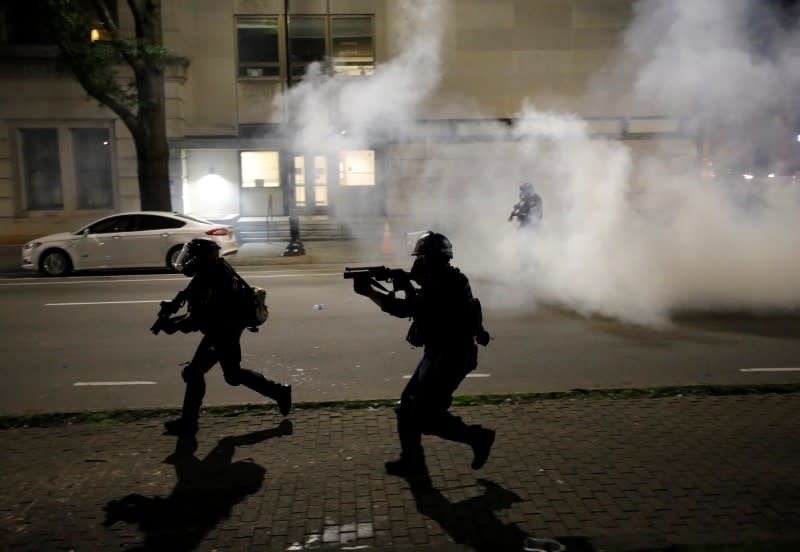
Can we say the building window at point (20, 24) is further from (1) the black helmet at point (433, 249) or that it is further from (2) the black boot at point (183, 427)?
(1) the black helmet at point (433, 249)

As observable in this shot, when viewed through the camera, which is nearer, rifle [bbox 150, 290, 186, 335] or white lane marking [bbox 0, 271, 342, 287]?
rifle [bbox 150, 290, 186, 335]

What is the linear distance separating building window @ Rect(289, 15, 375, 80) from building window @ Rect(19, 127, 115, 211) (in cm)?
668

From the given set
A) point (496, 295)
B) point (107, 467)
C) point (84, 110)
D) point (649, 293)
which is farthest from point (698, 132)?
point (84, 110)

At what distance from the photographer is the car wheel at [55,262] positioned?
46.1 ft

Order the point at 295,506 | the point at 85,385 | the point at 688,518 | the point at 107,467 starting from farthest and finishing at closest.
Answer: the point at 85,385 < the point at 107,467 < the point at 295,506 < the point at 688,518

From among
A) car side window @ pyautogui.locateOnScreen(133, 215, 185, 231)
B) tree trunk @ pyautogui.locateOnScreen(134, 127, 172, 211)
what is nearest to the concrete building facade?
tree trunk @ pyautogui.locateOnScreen(134, 127, 172, 211)

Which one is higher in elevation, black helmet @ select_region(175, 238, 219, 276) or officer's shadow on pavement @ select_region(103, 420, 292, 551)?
black helmet @ select_region(175, 238, 219, 276)

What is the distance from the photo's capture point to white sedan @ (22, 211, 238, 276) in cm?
1401

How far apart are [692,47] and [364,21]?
1304 centimetres

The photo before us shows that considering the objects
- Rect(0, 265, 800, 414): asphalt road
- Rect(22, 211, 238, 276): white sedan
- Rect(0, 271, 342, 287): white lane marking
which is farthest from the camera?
Rect(22, 211, 238, 276): white sedan

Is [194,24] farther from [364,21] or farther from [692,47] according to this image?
[692,47]

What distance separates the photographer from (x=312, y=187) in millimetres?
22328

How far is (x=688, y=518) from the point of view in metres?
3.73

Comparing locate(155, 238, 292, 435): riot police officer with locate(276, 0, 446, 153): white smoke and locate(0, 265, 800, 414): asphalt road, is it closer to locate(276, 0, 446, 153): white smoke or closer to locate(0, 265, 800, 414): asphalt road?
locate(0, 265, 800, 414): asphalt road
